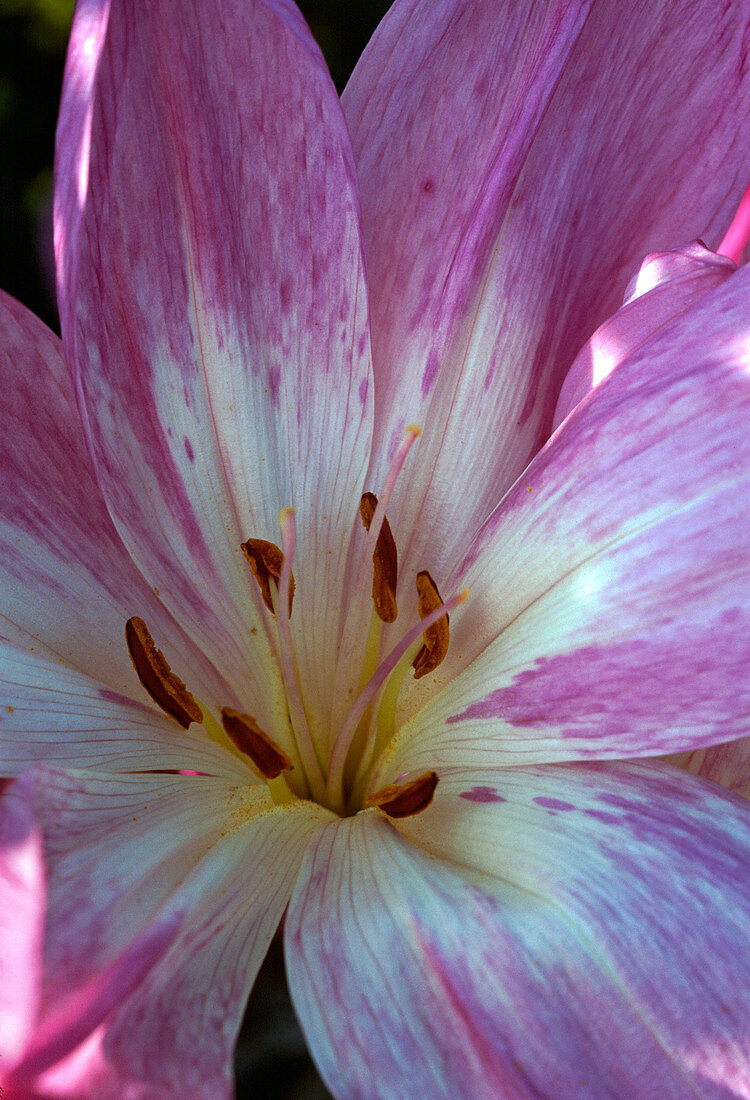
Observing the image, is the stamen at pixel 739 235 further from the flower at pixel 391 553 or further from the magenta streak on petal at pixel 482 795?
the magenta streak on petal at pixel 482 795

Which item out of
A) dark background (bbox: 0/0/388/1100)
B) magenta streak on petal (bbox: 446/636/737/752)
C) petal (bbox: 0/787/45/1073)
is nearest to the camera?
petal (bbox: 0/787/45/1073)

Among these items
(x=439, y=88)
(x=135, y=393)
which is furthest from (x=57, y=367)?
(x=439, y=88)

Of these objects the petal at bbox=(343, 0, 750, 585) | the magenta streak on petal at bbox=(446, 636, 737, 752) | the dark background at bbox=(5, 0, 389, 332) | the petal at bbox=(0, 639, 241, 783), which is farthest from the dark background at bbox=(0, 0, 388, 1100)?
the magenta streak on petal at bbox=(446, 636, 737, 752)

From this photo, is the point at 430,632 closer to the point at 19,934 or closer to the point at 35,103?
the point at 19,934

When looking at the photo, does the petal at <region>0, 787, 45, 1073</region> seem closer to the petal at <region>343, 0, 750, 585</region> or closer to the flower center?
the flower center

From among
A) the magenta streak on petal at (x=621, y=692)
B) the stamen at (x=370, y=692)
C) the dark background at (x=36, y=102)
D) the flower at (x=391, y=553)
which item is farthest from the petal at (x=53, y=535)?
the dark background at (x=36, y=102)

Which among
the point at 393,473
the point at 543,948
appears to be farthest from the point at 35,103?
the point at 543,948

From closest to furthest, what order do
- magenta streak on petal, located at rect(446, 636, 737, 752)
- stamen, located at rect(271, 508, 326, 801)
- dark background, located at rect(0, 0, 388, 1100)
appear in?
magenta streak on petal, located at rect(446, 636, 737, 752) → stamen, located at rect(271, 508, 326, 801) → dark background, located at rect(0, 0, 388, 1100)
